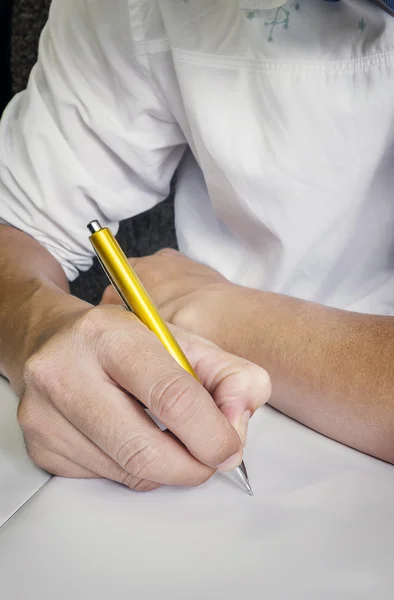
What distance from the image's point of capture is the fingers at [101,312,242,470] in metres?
0.29

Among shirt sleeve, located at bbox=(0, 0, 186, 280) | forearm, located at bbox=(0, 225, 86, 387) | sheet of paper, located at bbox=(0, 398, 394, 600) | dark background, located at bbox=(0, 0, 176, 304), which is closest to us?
sheet of paper, located at bbox=(0, 398, 394, 600)

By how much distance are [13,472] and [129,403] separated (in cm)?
8

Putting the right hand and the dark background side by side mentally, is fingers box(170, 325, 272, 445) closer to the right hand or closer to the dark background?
the right hand

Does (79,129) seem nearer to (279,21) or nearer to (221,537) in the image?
(279,21)

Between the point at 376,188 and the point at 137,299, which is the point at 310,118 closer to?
the point at 376,188

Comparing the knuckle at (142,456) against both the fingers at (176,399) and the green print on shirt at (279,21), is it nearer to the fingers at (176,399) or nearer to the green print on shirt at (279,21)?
the fingers at (176,399)

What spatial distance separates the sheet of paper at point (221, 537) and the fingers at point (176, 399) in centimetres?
3

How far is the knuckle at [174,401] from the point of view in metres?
0.28

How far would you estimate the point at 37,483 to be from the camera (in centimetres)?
33

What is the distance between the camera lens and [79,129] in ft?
1.78

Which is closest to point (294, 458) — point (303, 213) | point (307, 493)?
point (307, 493)

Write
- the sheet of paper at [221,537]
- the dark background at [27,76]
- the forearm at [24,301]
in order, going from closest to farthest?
the sheet of paper at [221,537], the forearm at [24,301], the dark background at [27,76]

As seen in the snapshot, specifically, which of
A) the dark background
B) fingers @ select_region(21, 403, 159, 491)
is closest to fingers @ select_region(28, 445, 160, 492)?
fingers @ select_region(21, 403, 159, 491)

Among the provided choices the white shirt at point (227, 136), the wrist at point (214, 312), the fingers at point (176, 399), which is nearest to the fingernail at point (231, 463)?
the fingers at point (176, 399)
